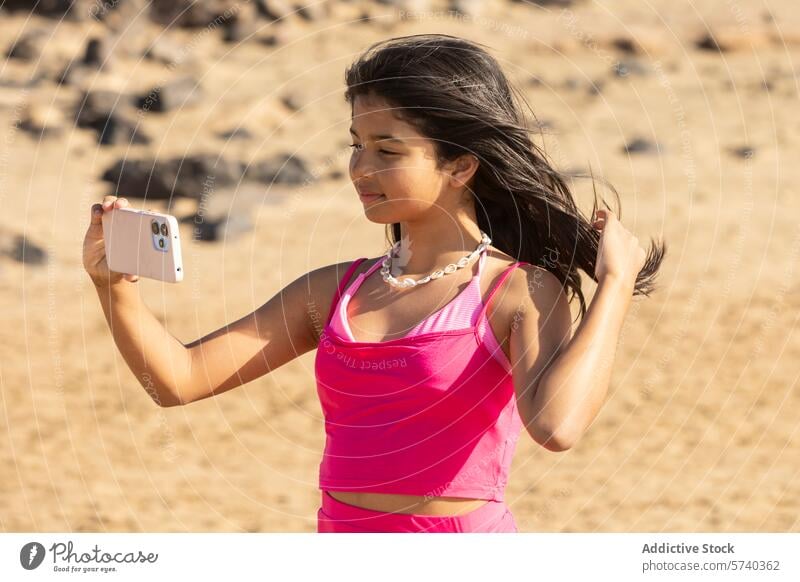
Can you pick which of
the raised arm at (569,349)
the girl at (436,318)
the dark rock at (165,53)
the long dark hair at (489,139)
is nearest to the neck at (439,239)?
the girl at (436,318)

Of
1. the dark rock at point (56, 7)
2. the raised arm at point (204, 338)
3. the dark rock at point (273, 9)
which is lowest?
the dark rock at point (56, 7)

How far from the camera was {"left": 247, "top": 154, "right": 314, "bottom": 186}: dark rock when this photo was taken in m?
15.2

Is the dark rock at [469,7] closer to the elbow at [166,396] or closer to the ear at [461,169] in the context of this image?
the ear at [461,169]

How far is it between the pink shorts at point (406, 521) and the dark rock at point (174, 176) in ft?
37.9

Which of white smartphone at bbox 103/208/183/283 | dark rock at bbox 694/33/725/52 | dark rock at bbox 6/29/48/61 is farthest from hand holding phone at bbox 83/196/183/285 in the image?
dark rock at bbox 6/29/48/61

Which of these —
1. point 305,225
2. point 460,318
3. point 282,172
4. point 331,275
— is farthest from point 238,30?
point 460,318

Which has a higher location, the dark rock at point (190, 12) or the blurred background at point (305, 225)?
the dark rock at point (190, 12)

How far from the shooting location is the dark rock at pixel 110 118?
1648 centimetres

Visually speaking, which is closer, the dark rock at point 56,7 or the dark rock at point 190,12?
the dark rock at point 190,12

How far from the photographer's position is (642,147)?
611 inches

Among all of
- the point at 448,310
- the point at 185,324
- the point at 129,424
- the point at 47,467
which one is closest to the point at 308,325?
the point at 448,310

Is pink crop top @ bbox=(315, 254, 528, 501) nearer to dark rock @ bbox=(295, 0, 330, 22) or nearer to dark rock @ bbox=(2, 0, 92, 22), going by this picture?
dark rock @ bbox=(295, 0, 330, 22)

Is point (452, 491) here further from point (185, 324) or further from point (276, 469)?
point (185, 324)

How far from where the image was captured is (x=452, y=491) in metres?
3.24
